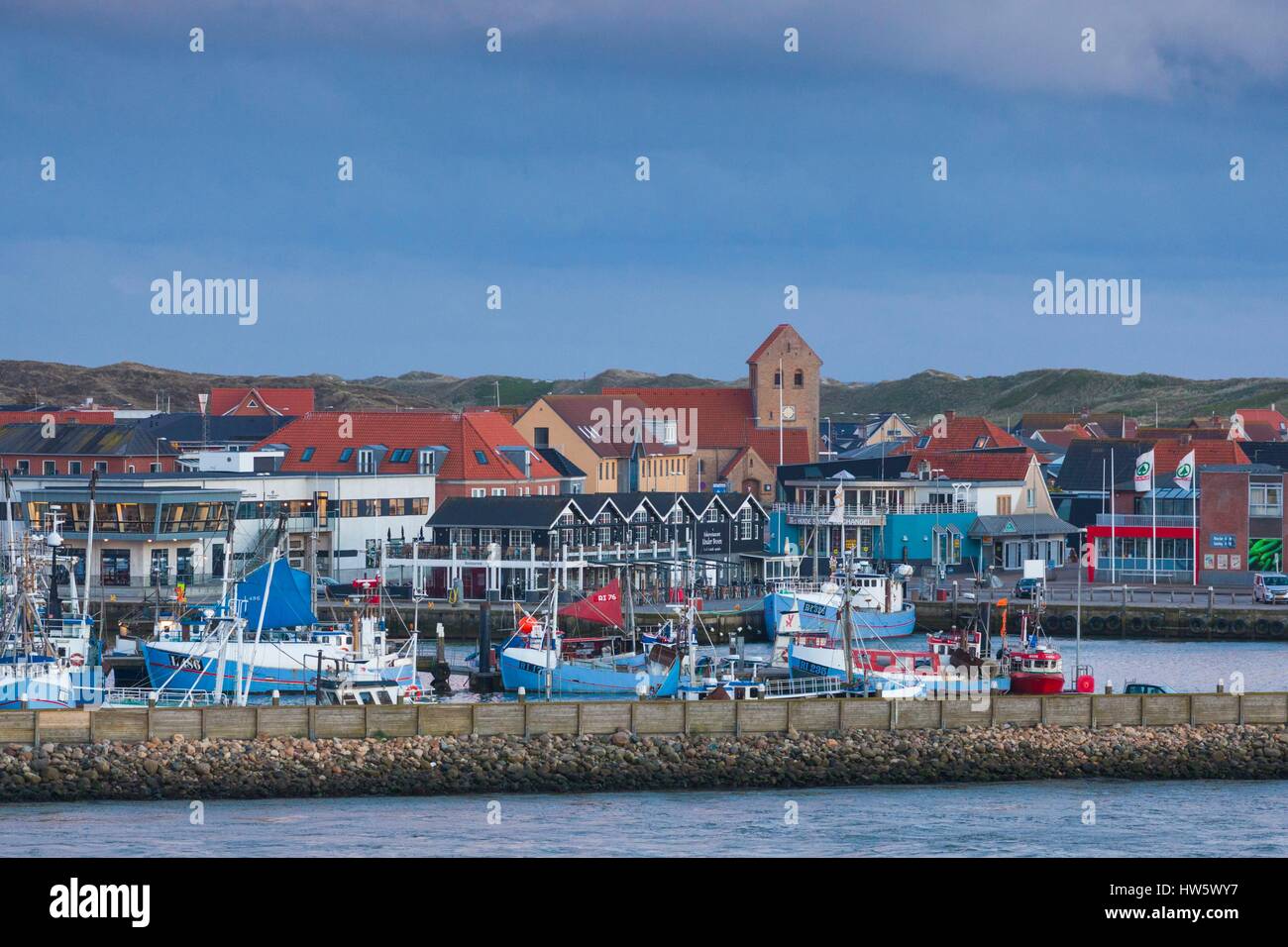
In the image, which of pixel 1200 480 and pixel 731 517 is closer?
pixel 1200 480

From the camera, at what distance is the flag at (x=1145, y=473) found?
7444 centimetres

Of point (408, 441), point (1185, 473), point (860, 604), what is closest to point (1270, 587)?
point (1185, 473)

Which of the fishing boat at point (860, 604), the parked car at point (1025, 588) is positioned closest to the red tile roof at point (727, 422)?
the parked car at point (1025, 588)

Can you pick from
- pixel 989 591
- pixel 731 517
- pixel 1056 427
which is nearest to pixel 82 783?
pixel 989 591

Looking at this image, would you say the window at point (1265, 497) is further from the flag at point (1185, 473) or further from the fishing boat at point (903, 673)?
the fishing boat at point (903, 673)

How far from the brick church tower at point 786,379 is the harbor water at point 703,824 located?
7318cm

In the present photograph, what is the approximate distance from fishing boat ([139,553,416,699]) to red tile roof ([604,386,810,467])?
2130 inches

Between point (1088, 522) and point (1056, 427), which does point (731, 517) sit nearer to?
point (1088, 522)

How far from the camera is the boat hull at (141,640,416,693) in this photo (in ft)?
156

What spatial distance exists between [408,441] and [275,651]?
3330 cm

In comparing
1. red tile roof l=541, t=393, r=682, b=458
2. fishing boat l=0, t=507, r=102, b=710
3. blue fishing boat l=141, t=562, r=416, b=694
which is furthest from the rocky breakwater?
red tile roof l=541, t=393, r=682, b=458

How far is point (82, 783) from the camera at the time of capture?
34594 millimetres

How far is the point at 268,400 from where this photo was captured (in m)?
111
